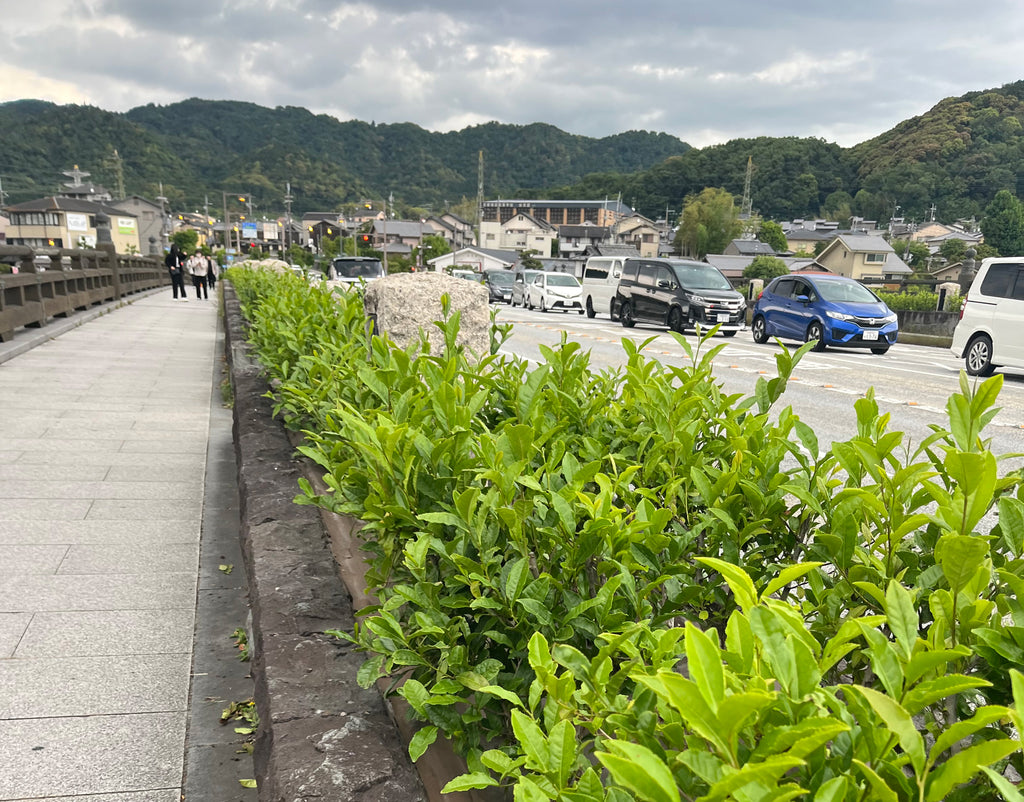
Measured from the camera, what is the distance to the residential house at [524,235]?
106 m

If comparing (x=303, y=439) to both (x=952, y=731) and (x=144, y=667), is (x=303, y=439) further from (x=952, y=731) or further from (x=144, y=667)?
(x=952, y=731)

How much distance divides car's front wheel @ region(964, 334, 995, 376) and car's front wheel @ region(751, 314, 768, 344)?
543cm

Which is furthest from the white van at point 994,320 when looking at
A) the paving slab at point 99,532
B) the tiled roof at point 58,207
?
the tiled roof at point 58,207

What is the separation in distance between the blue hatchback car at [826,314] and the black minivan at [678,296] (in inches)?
39.4

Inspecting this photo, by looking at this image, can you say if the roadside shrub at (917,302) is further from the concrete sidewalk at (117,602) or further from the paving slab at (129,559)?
the paving slab at (129,559)

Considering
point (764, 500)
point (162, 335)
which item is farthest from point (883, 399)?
point (162, 335)

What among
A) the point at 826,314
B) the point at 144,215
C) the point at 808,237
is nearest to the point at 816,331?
the point at 826,314

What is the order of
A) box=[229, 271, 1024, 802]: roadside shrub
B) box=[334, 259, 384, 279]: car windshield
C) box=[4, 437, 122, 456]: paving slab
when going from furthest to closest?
box=[334, 259, 384, 279]: car windshield, box=[4, 437, 122, 456]: paving slab, box=[229, 271, 1024, 802]: roadside shrub

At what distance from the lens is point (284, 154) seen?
135250 mm

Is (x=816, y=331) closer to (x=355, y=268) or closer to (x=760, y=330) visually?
(x=760, y=330)

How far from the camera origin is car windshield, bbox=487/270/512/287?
115 ft

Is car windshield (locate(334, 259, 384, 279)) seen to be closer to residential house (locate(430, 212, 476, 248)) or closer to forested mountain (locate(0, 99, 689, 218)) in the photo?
forested mountain (locate(0, 99, 689, 218))

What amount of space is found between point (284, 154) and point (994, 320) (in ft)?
468

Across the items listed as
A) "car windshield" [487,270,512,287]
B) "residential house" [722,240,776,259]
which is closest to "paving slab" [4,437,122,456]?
"car windshield" [487,270,512,287]
